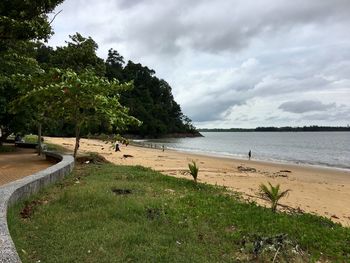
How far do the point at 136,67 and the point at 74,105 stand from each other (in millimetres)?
101537

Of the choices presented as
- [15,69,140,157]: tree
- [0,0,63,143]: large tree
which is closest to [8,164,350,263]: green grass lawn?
[15,69,140,157]: tree

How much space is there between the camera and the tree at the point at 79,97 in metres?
13.4

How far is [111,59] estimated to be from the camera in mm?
108062

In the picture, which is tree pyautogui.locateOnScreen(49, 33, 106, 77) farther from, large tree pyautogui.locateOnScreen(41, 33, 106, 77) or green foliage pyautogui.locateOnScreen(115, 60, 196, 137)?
green foliage pyautogui.locateOnScreen(115, 60, 196, 137)

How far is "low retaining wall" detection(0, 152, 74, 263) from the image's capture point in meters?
4.01

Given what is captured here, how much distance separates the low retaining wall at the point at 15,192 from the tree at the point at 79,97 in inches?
94.1

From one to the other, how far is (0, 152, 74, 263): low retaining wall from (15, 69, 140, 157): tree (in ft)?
7.84

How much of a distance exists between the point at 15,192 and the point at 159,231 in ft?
9.45

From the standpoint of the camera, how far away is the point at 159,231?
21.5 feet

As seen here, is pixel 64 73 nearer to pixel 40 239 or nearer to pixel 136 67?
pixel 40 239

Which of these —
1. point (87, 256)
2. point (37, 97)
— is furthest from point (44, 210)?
point (37, 97)

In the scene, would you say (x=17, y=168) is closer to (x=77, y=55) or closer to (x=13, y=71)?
(x=13, y=71)

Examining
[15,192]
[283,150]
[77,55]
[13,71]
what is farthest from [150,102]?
[15,192]

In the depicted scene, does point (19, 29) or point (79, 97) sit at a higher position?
point (19, 29)
